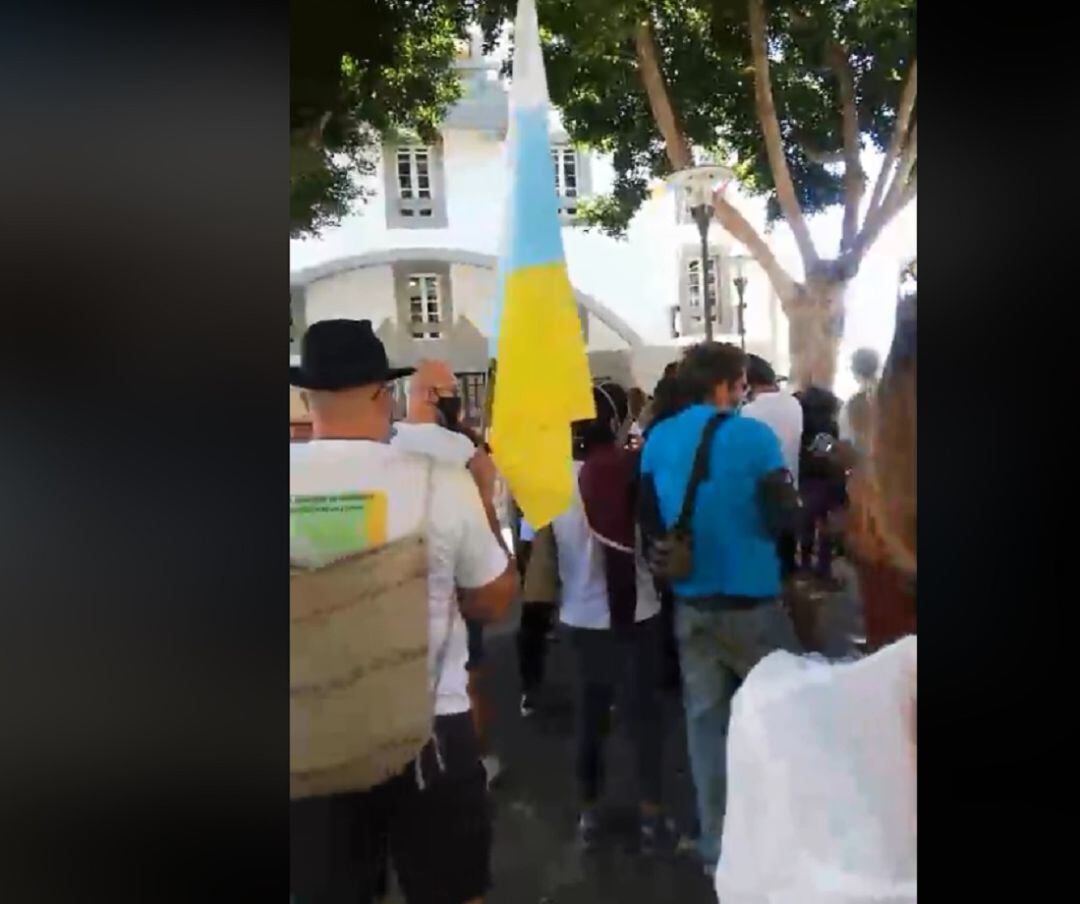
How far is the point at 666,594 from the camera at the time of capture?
2.08 m

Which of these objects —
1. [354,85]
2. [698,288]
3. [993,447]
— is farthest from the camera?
[993,447]

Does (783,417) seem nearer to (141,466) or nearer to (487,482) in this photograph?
(487,482)

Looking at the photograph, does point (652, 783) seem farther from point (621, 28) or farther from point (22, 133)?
point (22, 133)

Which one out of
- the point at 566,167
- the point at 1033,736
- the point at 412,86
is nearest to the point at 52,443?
the point at 412,86

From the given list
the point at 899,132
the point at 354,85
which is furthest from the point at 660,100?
the point at 354,85

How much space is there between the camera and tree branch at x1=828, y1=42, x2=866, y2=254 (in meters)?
2.00

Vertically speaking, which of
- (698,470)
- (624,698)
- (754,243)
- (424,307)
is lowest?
(624,698)

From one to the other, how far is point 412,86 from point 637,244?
23.1 inches

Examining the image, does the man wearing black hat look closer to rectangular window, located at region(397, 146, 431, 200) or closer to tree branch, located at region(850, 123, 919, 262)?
rectangular window, located at region(397, 146, 431, 200)

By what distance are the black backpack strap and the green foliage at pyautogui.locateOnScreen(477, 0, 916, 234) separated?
0.48 meters

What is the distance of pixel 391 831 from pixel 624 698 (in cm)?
60

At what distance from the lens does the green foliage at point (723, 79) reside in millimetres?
1973

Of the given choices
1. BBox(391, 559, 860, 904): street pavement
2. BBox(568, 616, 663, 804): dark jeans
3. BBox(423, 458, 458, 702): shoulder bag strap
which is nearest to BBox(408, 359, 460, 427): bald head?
BBox(423, 458, 458, 702): shoulder bag strap

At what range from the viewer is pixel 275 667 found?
2068 millimetres
